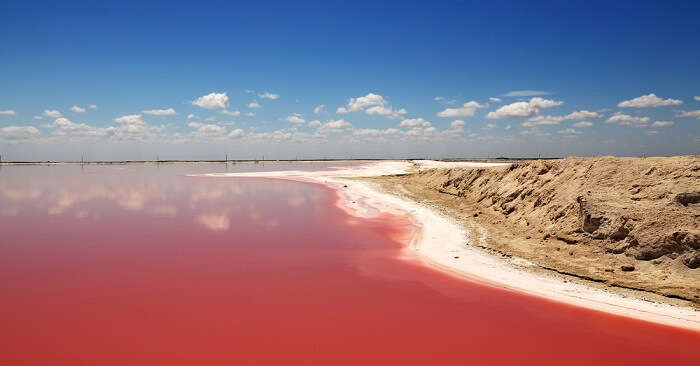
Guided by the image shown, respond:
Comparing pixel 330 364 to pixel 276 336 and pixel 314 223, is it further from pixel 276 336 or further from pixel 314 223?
pixel 314 223

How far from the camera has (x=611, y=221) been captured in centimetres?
1345

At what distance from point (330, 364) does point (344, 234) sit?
10.9 m

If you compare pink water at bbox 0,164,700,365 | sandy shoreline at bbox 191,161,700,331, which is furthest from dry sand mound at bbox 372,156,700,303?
pink water at bbox 0,164,700,365

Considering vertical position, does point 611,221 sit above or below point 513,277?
above

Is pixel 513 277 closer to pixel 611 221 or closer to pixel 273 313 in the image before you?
pixel 611 221

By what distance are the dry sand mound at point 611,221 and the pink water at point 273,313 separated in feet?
11.2

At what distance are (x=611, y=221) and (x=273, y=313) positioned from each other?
12218 mm

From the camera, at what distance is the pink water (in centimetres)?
725

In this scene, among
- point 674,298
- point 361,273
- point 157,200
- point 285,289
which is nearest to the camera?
point 674,298

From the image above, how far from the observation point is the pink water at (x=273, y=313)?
7250 mm

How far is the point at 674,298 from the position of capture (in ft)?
31.8

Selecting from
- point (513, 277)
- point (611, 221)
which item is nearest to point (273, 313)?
point (513, 277)

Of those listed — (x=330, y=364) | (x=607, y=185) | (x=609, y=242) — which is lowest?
(x=330, y=364)


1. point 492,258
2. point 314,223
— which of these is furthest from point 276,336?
point 314,223
